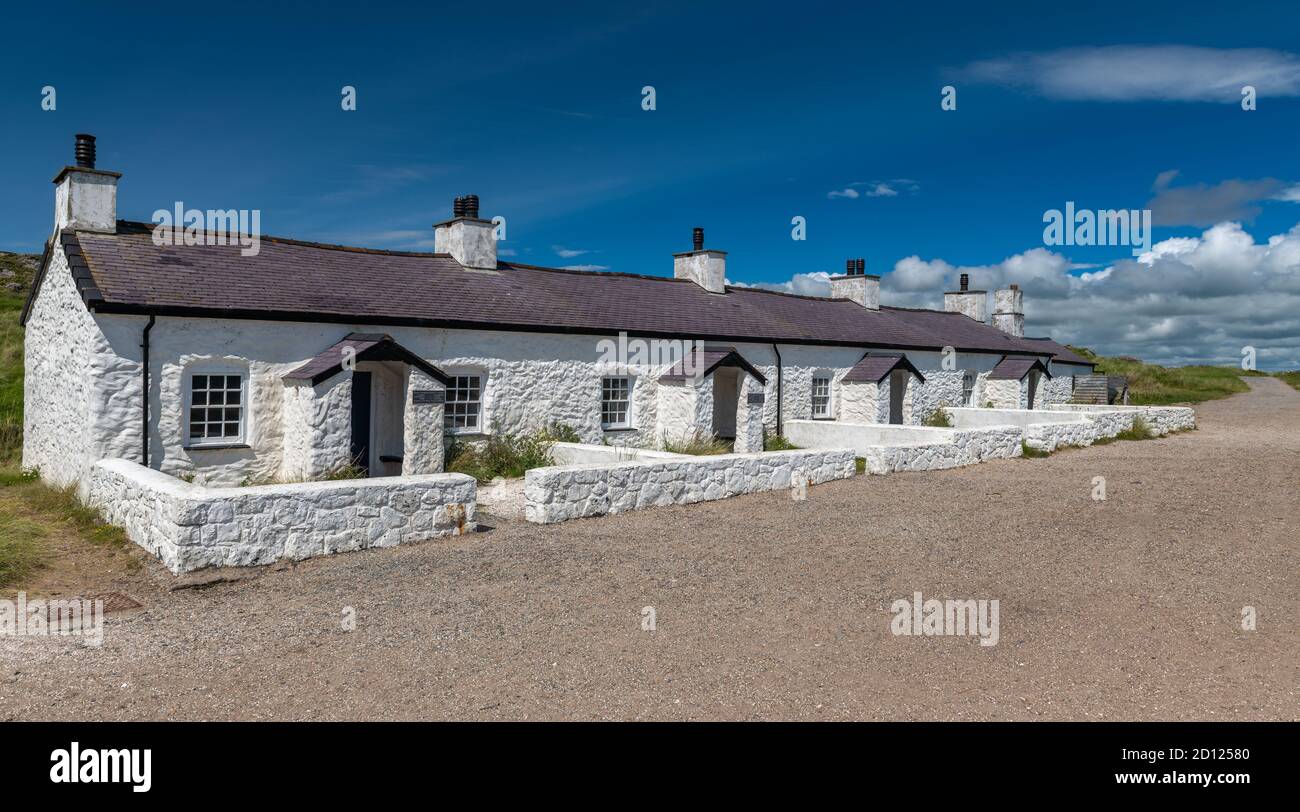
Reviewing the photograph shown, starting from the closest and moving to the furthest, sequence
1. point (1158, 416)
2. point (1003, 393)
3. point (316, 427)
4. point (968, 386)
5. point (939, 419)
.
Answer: point (316, 427) → point (1158, 416) → point (939, 419) → point (968, 386) → point (1003, 393)

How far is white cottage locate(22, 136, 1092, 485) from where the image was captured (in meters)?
11.8

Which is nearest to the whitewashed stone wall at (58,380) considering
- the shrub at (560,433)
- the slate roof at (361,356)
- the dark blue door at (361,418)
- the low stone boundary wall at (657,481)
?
the slate roof at (361,356)

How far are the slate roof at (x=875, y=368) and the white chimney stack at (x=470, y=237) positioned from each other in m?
9.59

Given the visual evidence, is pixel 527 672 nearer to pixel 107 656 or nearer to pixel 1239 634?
pixel 107 656

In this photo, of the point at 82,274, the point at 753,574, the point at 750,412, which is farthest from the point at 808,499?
the point at 82,274

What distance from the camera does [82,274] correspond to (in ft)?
37.9

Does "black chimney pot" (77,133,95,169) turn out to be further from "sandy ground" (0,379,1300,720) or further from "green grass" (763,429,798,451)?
"green grass" (763,429,798,451)

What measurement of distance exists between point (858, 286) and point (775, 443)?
9768 mm

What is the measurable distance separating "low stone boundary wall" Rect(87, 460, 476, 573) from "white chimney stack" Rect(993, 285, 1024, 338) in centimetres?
2803

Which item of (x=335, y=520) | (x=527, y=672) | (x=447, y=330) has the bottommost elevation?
(x=527, y=672)

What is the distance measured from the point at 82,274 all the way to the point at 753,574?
9.98 metres

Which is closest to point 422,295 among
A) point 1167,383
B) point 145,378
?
point 145,378

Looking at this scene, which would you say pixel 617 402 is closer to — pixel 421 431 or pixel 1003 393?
→ pixel 421 431

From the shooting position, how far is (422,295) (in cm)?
1526
